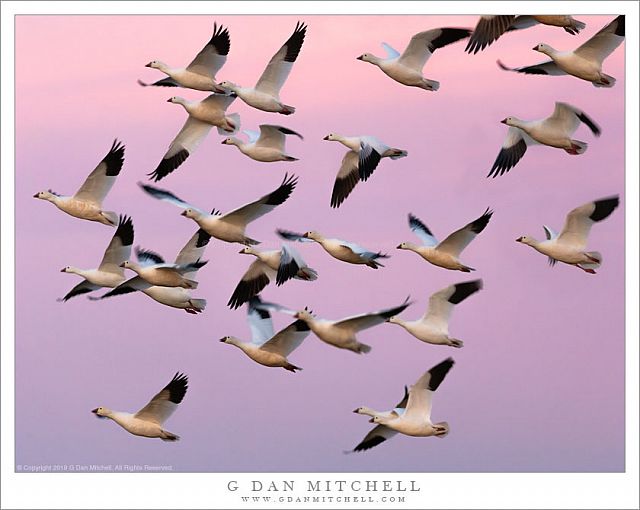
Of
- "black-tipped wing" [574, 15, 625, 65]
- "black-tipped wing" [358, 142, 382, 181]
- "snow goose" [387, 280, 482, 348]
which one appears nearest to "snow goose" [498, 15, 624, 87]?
"black-tipped wing" [574, 15, 625, 65]

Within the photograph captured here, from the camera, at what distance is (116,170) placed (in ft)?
60.6

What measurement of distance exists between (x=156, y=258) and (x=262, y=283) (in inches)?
53.6

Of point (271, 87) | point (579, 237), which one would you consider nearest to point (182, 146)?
point (271, 87)

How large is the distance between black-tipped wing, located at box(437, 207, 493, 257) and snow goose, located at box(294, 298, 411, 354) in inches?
88.2

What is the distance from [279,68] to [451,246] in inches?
110

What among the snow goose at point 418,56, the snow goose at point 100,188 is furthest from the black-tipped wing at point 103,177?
the snow goose at point 418,56

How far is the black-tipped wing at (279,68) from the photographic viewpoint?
18672mm

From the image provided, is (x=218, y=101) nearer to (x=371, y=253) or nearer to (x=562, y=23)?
(x=371, y=253)

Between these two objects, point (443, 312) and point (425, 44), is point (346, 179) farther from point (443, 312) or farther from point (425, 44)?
point (443, 312)

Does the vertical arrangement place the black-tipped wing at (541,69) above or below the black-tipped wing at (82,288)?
above

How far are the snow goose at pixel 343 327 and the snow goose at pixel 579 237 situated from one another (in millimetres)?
2943

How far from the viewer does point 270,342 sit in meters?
18.2

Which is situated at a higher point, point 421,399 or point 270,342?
point 270,342

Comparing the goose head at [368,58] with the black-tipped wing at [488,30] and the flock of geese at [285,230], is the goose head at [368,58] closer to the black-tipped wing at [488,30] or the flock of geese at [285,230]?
the flock of geese at [285,230]
